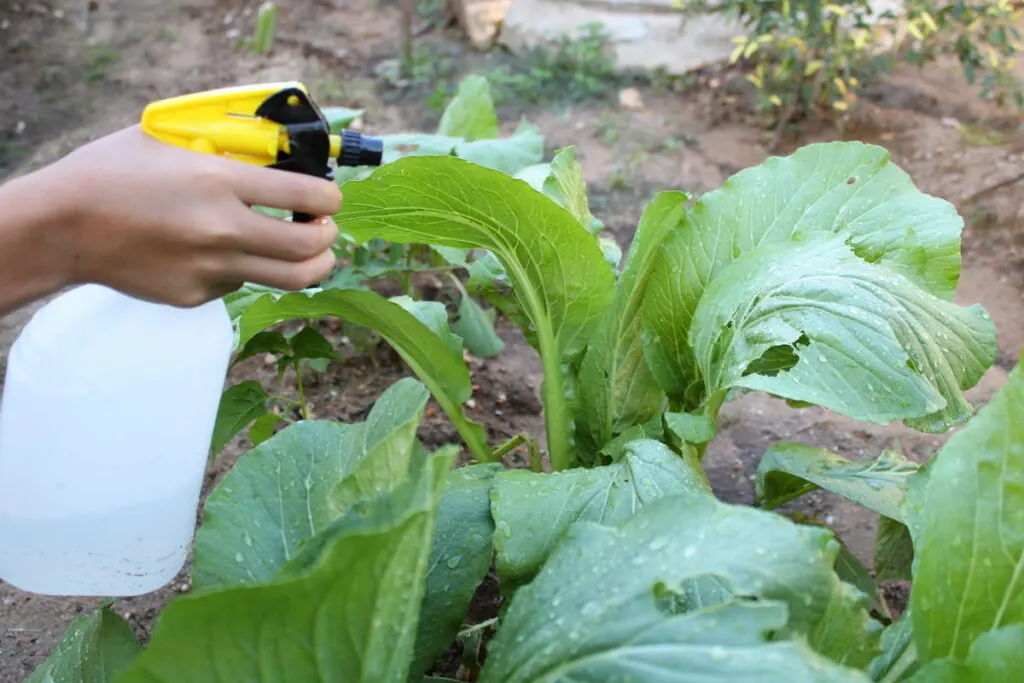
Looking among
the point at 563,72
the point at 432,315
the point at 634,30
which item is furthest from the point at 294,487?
the point at 634,30

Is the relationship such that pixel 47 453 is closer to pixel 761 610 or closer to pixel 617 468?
pixel 617 468

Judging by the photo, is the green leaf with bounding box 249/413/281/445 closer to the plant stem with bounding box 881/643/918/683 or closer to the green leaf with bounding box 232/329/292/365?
the green leaf with bounding box 232/329/292/365

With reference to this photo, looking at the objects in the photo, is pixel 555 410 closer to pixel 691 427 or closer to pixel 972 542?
pixel 691 427

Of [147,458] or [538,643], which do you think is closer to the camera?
[538,643]

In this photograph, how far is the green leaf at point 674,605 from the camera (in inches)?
34.8

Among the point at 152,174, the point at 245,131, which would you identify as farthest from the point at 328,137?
the point at 152,174

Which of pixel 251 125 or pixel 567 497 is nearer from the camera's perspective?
pixel 251 125

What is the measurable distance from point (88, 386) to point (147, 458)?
136mm

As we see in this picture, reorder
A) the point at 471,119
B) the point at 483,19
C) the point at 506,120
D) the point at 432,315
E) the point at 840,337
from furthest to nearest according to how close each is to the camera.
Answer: the point at 483,19, the point at 506,120, the point at 471,119, the point at 432,315, the point at 840,337

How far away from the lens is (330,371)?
2.40 metres

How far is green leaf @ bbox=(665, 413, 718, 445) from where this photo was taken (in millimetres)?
1406

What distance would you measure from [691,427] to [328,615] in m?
0.70

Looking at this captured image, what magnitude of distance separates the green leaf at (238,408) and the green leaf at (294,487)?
1.90 feet

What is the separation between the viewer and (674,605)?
107 centimetres
